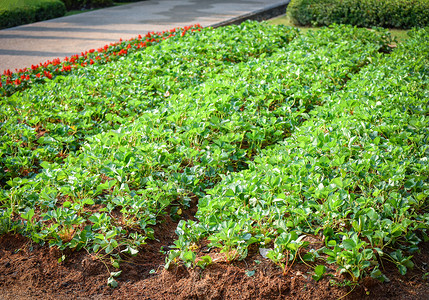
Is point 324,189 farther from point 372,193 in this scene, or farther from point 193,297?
point 193,297

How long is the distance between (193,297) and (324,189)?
116cm

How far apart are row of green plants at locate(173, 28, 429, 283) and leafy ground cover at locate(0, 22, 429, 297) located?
13 mm

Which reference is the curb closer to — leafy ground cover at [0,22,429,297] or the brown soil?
leafy ground cover at [0,22,429,297]

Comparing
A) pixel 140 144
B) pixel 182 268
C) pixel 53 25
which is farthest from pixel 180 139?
pixel 53 25

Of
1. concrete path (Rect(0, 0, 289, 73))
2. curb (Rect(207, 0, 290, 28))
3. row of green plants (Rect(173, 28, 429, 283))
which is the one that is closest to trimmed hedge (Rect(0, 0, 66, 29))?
concrete path (Rect(0, 0, 289, 73))

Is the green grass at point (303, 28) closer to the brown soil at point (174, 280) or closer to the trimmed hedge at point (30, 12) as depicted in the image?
the trimmed hedge at point (30, 12)

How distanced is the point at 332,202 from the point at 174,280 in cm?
114

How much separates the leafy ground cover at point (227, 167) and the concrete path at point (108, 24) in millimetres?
2900

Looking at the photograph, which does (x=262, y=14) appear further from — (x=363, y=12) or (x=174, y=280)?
(x=174, y=280)

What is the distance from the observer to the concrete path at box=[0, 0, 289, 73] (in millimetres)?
8508

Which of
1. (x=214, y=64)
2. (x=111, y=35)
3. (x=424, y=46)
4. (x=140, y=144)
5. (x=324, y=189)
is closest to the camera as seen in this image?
(x=324, y=189)

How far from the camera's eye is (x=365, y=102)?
15.0ft

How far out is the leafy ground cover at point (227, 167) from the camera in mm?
2758

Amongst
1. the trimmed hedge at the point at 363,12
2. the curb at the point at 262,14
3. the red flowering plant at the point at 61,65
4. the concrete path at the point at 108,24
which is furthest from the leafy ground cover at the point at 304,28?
the red flowering plant at the point at 61,65
